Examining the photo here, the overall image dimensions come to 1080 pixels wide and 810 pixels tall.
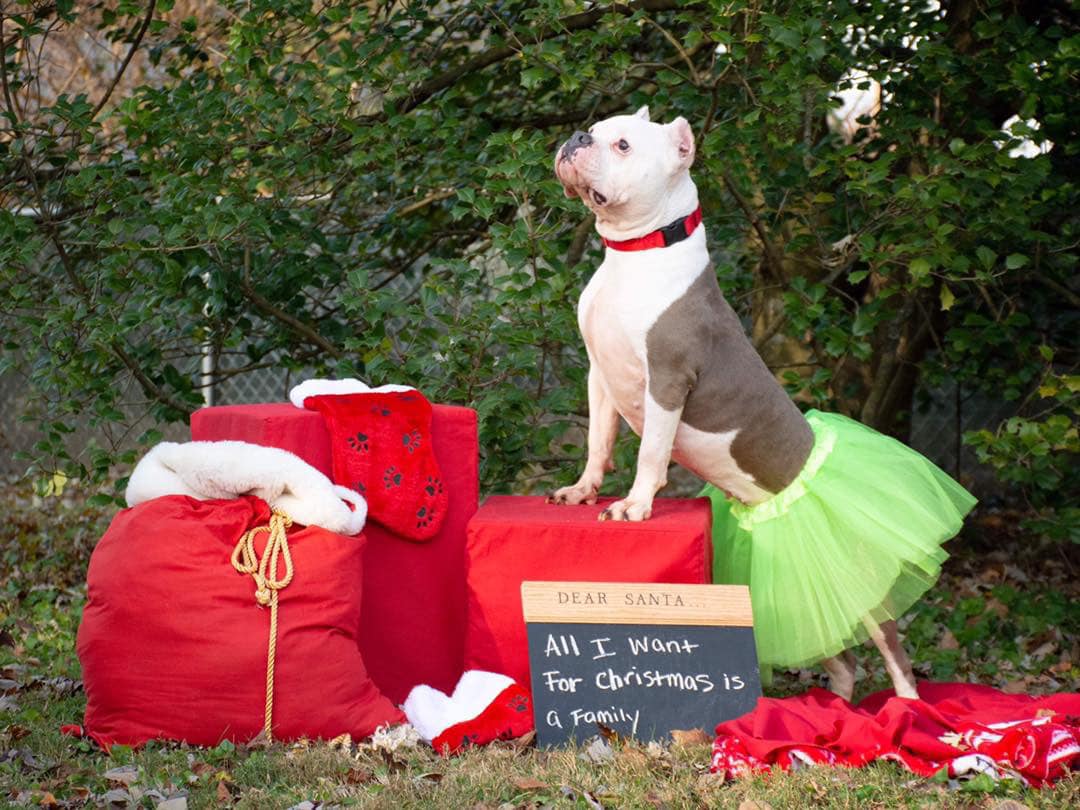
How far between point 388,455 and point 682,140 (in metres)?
Answer: 1.11

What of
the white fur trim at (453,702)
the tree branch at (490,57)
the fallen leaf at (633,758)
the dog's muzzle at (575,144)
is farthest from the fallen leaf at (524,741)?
the tree branch at (490,57)

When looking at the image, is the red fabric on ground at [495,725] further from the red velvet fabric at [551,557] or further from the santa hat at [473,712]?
the red velvet fabric at [551,557]

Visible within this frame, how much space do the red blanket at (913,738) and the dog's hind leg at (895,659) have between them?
8 cm

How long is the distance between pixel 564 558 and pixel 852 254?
187 centimetres

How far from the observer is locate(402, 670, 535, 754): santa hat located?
9.70 ft

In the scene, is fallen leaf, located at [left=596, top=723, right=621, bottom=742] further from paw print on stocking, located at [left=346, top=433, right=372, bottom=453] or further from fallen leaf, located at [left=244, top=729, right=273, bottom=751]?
paw print on stocking, located at [left=346, top=433, right=372, bottom=453]

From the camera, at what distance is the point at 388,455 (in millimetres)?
3234

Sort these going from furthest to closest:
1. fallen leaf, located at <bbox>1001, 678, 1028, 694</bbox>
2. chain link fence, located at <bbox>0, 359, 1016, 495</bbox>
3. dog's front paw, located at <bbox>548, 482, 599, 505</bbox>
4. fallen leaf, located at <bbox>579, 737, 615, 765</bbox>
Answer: chain link fence, located at <bbox>0, 359, 1016, 495</bbox> → fallen leaf, located at <bbox>1001, 678, 1028, 694</bbox> → dog's front paw, located at <bbox>548, 482, 599, 505</bbox> → fallen leaf, located at <bbox>579, 737, 615, 765</bbox>

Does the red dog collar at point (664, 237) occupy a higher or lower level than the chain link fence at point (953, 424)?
higher

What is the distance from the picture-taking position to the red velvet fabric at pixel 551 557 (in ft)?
9.90

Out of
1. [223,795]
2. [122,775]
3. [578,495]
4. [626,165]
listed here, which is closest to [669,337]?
[626,165]

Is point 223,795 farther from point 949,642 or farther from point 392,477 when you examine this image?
point 949,642

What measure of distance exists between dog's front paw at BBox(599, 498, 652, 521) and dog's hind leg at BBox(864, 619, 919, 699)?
626mm

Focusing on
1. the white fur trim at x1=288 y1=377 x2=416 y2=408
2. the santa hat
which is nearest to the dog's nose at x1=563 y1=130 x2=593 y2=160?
the white fur trim at x1=288 y1=377 x2=416 y2=408
